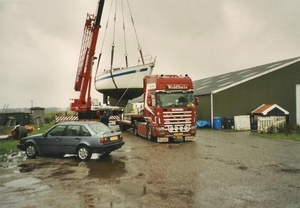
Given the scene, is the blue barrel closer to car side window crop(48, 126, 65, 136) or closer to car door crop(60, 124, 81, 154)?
car door crop(60, 124, 81, 154)

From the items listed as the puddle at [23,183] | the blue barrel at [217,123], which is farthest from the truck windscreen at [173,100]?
the blue barrel at [217,123]

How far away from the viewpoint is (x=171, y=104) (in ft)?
53.4

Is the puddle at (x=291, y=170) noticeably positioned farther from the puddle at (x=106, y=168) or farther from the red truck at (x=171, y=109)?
the red truck at (x=171, y=109)

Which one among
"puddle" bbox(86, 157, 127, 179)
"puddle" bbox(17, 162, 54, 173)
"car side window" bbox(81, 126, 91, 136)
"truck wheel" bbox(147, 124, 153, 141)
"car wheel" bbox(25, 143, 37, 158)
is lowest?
"puddle" bbox(17, 162, 54, 173)

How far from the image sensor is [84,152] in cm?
1152

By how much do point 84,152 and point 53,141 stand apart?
1.53m

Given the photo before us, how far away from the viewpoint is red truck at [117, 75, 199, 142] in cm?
1606

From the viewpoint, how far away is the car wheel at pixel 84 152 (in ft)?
37.4

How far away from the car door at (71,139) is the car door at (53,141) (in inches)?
8.1

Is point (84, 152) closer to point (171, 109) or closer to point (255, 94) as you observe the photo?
point (171, 109)

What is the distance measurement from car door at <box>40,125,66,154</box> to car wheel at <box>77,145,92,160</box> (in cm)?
100

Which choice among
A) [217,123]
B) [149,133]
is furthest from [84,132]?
[217,123]

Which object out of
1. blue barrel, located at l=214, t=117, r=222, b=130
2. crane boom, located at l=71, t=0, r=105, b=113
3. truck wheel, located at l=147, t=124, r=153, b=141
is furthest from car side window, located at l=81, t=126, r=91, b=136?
blue barrel, located at l=214, t=117, r=222, b=130

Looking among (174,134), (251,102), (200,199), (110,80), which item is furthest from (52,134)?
(251,102)
